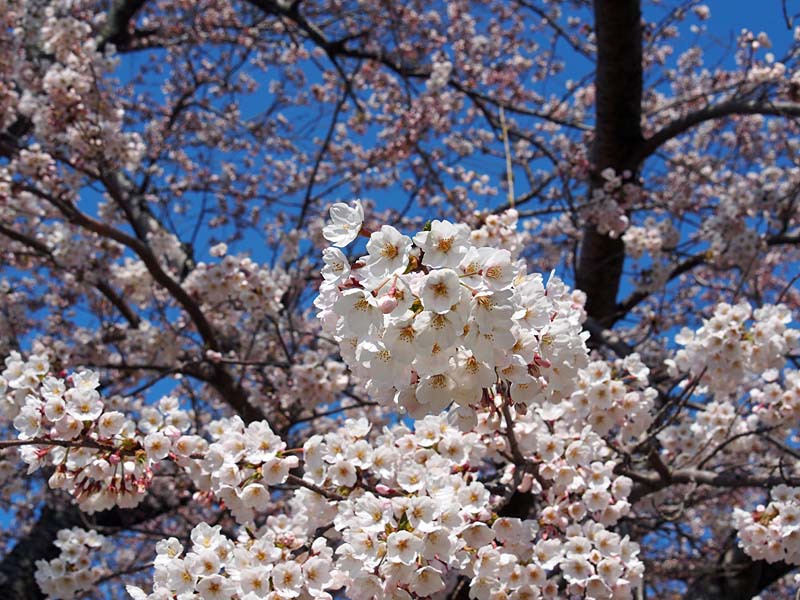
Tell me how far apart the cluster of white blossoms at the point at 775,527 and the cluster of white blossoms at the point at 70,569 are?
8.83 ft

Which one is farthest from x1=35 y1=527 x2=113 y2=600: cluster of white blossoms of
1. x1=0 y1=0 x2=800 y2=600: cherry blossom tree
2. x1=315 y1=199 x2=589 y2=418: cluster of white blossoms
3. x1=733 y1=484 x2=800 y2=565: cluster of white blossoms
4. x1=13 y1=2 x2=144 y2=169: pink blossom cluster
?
x1=733 y1=484 x2=800 y2=565: cluster of white blossoms

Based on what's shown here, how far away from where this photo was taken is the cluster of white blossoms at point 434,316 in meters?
1.31

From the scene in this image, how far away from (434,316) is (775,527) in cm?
184

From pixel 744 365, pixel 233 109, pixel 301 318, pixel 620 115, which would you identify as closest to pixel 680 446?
pixel 744 365

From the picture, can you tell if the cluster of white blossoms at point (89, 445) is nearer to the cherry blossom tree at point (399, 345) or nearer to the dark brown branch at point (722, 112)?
the cherry blossom tree at point (399, 345)

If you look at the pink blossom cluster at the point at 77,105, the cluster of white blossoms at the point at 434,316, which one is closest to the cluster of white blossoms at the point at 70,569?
the cluster of white blossoms at the point at 434,316

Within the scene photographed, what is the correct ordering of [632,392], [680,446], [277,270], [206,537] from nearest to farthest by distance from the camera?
[206,537]
[632,392]
[680,446]
[277,270]

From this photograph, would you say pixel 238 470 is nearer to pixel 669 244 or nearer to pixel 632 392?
pixel 632 392

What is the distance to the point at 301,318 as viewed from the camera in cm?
595

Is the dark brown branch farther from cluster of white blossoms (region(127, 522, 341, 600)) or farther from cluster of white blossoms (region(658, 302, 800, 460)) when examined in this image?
cluster of white blossoms (region(127, 522, 341, 600))

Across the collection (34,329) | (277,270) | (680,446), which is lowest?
(680,446)

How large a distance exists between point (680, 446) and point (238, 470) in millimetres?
2594

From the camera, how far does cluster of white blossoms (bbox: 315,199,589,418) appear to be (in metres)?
1.31

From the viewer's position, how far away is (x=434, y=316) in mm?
1312
